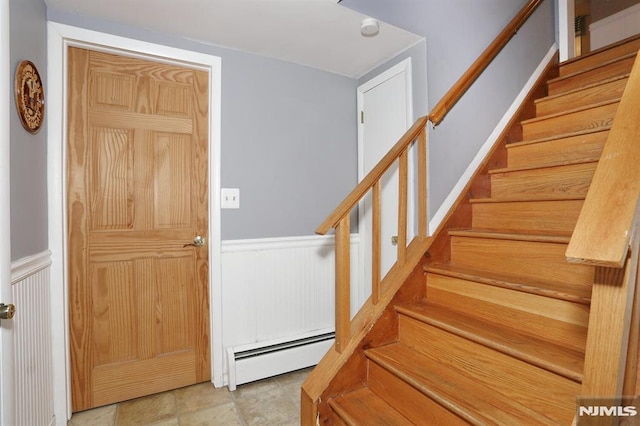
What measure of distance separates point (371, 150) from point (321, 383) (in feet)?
5.45

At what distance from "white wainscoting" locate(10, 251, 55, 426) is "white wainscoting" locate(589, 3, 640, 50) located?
220 inches

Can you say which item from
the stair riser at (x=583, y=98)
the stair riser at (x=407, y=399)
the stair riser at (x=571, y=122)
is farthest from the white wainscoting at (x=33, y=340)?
the stair riser at (x=583, y=98)

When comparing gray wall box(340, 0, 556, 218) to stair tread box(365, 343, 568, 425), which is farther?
gray wall box(340, 0, 556, 218)

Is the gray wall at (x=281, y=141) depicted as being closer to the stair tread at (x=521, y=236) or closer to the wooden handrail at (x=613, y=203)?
the stair tread at (x=521, y=236)

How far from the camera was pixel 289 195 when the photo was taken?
234 centimetres

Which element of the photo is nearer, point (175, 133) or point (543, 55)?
point (175, 133)

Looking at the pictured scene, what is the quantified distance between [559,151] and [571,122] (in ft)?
0.86

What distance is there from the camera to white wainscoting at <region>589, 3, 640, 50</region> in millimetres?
3518

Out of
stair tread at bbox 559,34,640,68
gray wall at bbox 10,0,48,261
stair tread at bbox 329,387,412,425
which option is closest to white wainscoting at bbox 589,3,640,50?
stair tread at bbox 559,34,640,68

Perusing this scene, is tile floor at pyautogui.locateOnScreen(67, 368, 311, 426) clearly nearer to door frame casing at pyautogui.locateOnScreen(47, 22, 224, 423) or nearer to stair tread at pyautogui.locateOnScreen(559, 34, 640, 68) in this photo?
door frame casing at pyautogui.locateOnScreen(47, 22, 224, 423)

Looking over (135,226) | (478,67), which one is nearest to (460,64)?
(478,67)

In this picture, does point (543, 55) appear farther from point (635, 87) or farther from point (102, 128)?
point (102, 128)

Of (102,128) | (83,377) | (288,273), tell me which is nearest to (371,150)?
(288,273)

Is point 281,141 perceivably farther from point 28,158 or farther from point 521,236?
point 521,236
